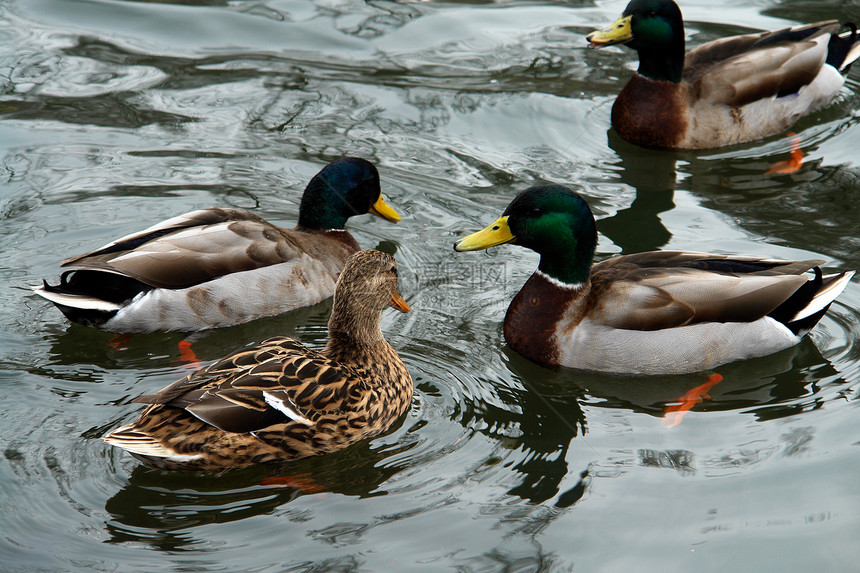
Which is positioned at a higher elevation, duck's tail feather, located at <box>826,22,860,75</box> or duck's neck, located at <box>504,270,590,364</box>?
duck's tail feather, located at <box>826,22,860,75</box>

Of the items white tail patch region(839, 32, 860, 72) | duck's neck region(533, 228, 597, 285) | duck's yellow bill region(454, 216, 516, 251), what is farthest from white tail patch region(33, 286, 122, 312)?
white tail patch region(839, 32, 860, 72)

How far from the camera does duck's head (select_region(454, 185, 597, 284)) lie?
6117 mm

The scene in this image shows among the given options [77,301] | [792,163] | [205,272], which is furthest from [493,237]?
[792,163]

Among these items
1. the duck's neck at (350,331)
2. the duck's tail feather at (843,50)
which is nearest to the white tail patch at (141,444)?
the duck's neck at (350,331)

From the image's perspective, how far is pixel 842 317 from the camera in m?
6.54

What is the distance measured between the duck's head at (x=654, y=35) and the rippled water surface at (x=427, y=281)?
0.76 metres

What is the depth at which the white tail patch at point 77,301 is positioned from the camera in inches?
239

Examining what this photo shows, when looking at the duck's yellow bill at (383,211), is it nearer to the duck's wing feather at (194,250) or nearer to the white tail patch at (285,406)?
the duck's wing feather at (194,250)

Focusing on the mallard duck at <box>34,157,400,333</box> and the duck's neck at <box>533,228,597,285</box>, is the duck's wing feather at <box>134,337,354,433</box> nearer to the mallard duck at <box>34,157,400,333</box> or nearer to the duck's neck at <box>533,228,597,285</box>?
the mallard duck at <box>34,157,400,333</box>

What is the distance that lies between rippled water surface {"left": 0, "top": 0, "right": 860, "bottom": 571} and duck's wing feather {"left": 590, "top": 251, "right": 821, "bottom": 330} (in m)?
0.39

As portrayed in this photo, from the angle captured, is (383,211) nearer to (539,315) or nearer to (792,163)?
(539,315)

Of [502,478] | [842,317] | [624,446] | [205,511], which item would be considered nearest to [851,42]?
[842,317]

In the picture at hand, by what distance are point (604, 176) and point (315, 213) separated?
2.63 metres

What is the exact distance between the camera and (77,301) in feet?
20.1
